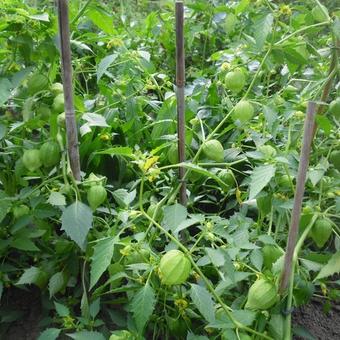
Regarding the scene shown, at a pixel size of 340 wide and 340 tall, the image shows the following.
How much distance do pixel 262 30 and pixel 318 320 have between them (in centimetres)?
72

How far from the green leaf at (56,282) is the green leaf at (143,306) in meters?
0.28

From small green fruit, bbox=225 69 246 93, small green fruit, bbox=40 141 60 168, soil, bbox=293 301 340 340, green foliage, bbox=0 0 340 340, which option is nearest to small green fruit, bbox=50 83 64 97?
green foliage, bbox=0 0 340 340

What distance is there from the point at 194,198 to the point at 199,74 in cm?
60

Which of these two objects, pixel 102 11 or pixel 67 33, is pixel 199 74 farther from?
pixel 67 33

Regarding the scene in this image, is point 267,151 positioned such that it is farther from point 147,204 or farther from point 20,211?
point 20,211

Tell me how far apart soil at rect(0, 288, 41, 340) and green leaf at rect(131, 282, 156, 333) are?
0.42 m

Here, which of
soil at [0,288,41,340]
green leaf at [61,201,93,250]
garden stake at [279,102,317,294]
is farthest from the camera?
soil at [0,288,41,340]

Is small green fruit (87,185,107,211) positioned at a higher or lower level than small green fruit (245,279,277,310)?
higher

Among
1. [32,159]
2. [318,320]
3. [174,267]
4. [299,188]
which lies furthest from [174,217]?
[318,320]

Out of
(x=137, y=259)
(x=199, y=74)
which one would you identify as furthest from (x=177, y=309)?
(x=199, y=74)

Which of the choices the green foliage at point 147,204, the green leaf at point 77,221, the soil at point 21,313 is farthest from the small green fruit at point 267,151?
the soil at point 21,313

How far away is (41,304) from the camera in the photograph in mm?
Answer: 1123

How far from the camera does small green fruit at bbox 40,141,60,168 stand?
0.93 meters

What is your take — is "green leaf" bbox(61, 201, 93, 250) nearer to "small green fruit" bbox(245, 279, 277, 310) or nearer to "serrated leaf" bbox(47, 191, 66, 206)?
"serrated leaf" bbox(47, 191, 66, 206)
